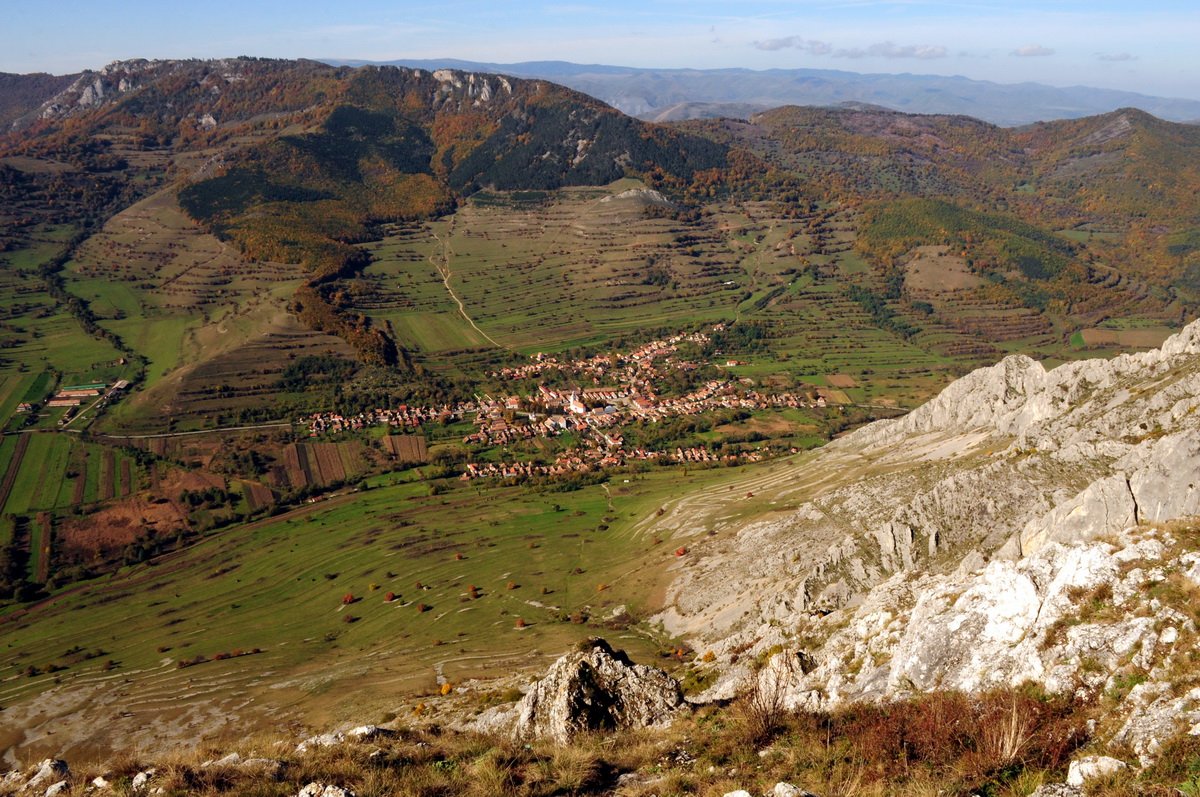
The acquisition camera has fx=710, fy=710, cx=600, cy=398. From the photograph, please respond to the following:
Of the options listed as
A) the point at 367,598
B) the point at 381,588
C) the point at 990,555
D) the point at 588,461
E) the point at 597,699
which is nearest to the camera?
the point at 597,699

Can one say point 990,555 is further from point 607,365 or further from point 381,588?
point 607,365

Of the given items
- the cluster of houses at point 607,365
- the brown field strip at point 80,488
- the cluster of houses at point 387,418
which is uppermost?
the cluster of houses at point 607,365

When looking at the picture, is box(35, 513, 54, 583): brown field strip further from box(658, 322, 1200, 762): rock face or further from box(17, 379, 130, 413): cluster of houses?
box(658, 322, 1200, 762): rock face

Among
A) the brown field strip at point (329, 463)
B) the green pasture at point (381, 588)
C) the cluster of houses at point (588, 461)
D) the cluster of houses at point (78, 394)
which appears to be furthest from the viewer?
the cluster of houses at point (78, 394)

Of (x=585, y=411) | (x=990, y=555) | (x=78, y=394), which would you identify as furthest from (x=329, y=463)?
(x=990, y=555)

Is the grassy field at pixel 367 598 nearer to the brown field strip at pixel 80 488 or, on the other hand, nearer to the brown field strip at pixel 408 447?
the brown field strip at pixel 408 447

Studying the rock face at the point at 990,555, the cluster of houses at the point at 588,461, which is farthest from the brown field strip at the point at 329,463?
the rock face at the point at 990,555
